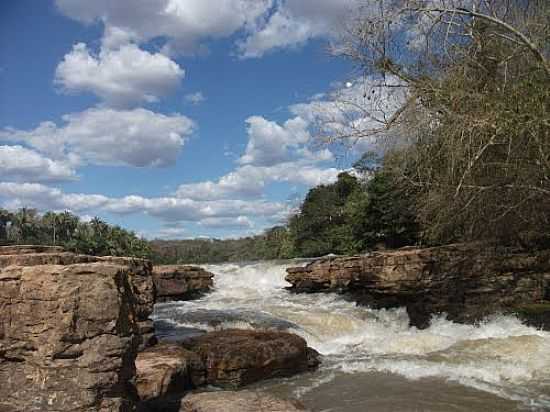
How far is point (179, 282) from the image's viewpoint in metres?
20.9

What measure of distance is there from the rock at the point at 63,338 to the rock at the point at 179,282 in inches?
620

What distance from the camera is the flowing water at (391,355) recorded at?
7.75m

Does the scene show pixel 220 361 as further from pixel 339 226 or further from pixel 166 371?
pixel 339 226

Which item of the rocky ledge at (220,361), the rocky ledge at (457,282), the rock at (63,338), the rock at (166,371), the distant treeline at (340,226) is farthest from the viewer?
the distant treeline at (340,226)

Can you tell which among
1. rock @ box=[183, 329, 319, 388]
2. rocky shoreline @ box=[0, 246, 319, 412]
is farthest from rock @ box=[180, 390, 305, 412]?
rock @ box=[183, 329, 319, 388]

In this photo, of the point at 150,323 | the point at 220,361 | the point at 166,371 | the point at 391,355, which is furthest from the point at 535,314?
the point at 166,371

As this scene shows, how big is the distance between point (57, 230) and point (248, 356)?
55.4 meters

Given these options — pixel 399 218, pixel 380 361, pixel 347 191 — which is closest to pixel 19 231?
pixel 347 191

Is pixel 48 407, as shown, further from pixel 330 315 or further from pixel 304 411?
pixel 330 315

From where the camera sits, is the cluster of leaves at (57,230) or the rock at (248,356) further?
the cluster of leaves at (57,230)

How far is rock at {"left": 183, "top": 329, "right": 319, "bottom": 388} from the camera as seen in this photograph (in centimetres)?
880

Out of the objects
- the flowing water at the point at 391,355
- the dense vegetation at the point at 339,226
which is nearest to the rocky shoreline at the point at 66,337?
the flowing water at the point at 391,355

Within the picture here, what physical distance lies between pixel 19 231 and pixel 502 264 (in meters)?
55.1

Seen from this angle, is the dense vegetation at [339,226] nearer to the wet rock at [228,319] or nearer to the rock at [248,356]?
the wet rock at [228,319]
